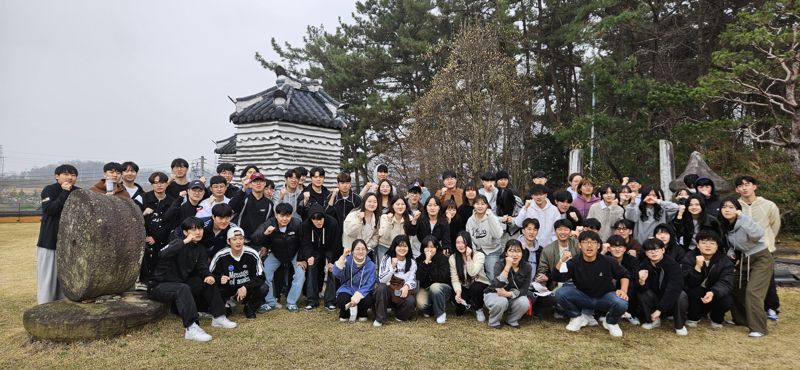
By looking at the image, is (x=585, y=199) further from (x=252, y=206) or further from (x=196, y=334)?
(x=196, y=334)

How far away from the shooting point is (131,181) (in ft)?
20.7

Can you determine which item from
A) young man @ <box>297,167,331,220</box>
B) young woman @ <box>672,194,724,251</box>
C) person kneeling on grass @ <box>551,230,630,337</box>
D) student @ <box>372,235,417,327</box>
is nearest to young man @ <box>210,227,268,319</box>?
young man @ <box>297,167,331,220</box>

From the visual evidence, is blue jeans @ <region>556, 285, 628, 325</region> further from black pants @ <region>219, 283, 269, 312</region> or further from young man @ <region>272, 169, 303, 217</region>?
young man @ <region>272, 169, 303, 217</region>

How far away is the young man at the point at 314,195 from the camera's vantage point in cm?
680

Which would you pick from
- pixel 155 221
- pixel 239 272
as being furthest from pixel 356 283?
pixel 155 221

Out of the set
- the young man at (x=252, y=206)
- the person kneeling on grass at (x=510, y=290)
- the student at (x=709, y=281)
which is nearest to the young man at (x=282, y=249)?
the young man at (x=252, y=206)

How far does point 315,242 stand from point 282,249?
479 mm

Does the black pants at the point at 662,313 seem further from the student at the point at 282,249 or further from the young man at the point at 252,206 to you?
the young man at the point at 252,206

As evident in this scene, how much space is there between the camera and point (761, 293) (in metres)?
5.02

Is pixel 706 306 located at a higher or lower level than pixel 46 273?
lower

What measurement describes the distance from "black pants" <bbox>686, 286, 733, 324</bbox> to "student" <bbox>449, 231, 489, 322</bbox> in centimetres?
244

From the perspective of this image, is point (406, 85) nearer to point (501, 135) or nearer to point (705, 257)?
point (501, 135)

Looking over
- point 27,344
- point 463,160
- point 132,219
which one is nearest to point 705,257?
point 132,219

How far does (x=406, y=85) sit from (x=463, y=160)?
838 centimetres
